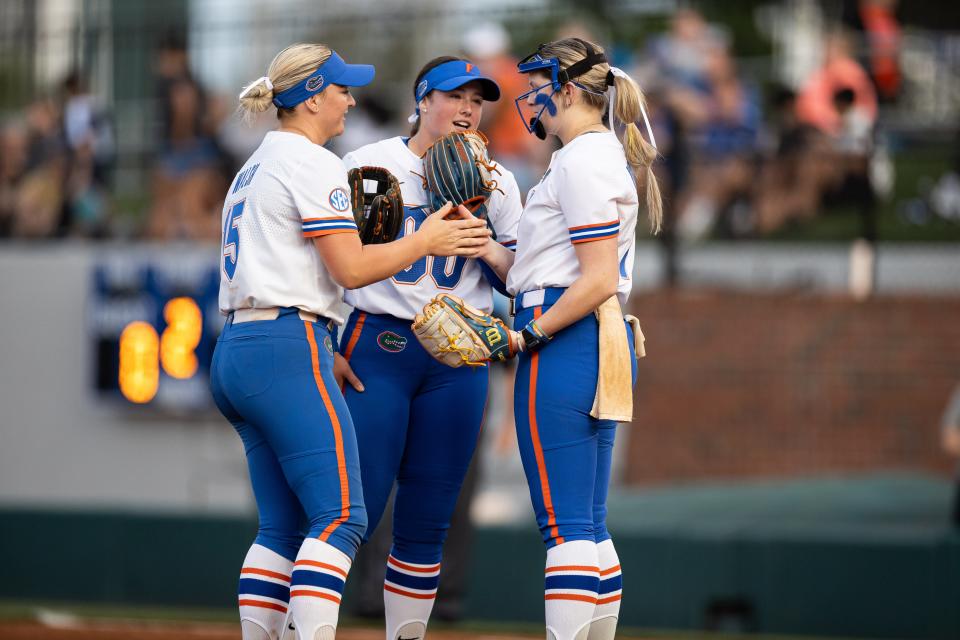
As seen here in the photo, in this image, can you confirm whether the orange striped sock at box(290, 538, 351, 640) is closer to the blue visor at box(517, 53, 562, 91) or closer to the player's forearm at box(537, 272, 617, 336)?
the player's forearm at box(537, 272, 617, 336)

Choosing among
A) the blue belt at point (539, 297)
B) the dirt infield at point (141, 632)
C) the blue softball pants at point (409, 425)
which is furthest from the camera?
the dirt infield at point (141, 632)

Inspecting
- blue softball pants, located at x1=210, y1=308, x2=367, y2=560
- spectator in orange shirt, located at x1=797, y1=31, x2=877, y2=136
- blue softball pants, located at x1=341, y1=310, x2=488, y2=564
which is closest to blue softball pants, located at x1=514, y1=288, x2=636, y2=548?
blue softball pants, located at x1=341, y1=310, x2=488, y2=564

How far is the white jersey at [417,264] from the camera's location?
5246 millimetres

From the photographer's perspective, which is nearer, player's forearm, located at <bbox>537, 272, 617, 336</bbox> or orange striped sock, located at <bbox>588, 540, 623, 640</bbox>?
player's forearm, located at <bbox>537, 272, 617, 336</bbox>

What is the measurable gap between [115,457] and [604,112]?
920 cm

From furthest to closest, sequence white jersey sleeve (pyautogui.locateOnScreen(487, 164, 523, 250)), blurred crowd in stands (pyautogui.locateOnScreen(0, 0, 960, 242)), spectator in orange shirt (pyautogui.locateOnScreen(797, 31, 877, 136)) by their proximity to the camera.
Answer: spectator in orange shirt (pyautogui.locateOnScreen(797, 31, 877, 136)), blurred crowd in stands (pyautogui.locateOnScreen(0, 0, 960, 242)), white jersey sleeve (pyautogui.locateOnScreen(487, 164, 523, 250))

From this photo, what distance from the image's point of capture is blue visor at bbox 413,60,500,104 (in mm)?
5211

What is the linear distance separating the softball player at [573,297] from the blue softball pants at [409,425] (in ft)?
1.39

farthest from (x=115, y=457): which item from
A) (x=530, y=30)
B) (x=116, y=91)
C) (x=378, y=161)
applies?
(x=378, y=161)

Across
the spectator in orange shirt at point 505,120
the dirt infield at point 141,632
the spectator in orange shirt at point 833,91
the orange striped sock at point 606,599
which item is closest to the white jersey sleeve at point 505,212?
the orange striped sock at point 606,599

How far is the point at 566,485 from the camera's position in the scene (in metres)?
4.83

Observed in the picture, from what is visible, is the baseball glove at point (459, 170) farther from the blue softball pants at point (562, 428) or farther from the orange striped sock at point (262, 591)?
the orange striped sock at point (262, 591)

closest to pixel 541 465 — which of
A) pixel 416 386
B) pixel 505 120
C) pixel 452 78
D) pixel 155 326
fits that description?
pixel 416 386

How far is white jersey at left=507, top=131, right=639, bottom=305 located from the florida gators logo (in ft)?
1.47
